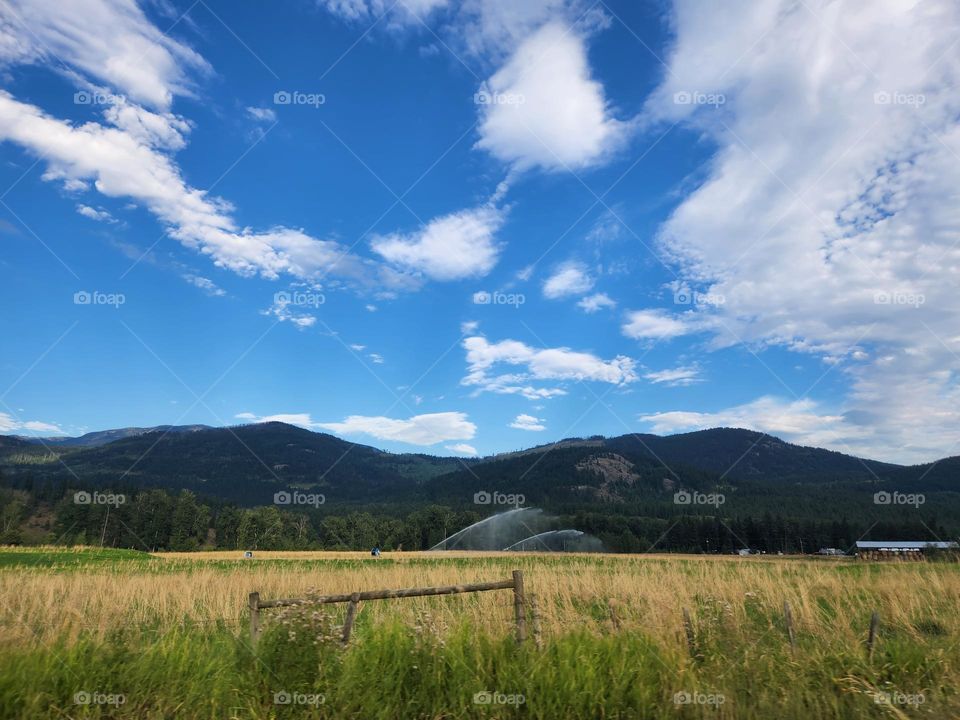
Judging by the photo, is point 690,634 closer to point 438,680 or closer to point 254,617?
point 438,680

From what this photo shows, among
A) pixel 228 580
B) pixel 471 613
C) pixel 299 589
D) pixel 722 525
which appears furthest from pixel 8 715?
pixel 722 525

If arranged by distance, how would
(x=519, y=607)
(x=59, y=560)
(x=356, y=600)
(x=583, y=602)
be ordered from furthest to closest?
1. (x=59, y=560)
2. (x=583, y=602)
3. (x=519, y=607)
4. (x=356, y=600)

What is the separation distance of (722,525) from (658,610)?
A: 145 meters

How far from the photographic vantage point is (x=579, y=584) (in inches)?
741

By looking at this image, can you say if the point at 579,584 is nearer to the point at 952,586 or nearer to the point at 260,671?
the point at 952,586

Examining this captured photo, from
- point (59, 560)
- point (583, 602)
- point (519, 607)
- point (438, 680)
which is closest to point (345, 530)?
point (59, 560)
